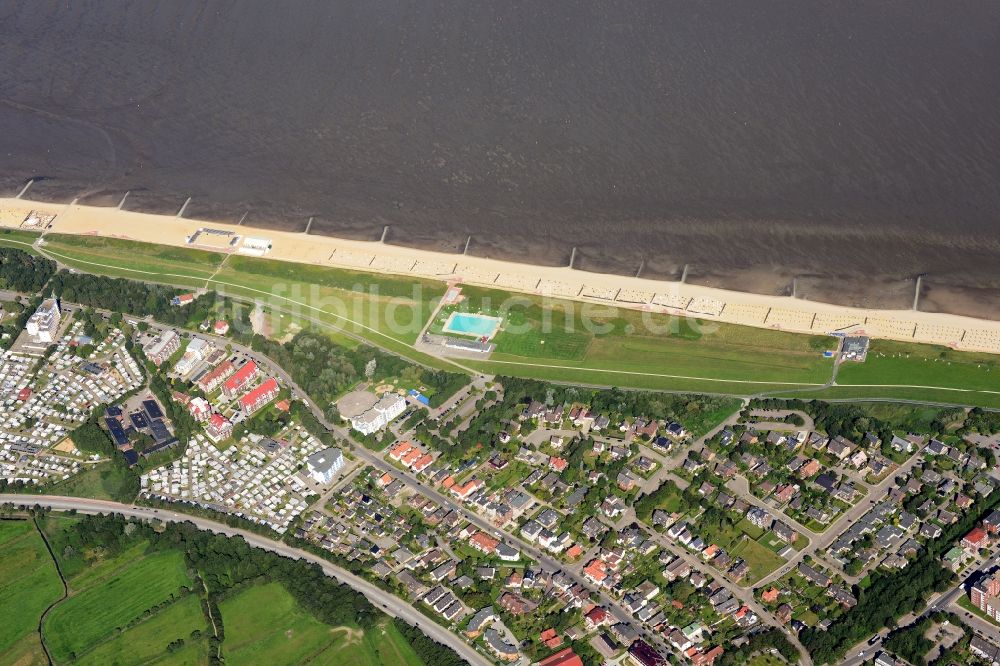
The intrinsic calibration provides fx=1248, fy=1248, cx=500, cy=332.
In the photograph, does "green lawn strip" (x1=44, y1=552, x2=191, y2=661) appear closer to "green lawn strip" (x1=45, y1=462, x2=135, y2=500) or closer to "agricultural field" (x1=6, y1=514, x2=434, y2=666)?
"agricultural field" (x1=6, y1=514, x2=434, y2=666)

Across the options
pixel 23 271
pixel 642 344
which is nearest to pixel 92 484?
pixel 23 271

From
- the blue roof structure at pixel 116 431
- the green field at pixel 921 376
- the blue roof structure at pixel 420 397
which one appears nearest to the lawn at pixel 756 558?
the green field at pixel 921 376

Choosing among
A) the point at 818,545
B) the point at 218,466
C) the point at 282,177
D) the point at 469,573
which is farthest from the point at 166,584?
the point at 282,177

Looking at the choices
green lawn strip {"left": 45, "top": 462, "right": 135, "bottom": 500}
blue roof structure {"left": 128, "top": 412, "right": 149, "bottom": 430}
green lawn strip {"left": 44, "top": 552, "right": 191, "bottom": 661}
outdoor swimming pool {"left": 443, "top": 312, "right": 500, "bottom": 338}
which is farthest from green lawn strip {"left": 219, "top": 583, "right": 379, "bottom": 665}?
outdoor swimming pool {"left": 443, "top": 312, "right": 500, "bottom": 338}

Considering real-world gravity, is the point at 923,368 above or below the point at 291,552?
above

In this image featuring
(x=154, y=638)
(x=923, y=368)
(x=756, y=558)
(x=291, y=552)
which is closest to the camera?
(x=154, y=638)

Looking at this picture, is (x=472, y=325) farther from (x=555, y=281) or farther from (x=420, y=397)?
(x=420, y=397)

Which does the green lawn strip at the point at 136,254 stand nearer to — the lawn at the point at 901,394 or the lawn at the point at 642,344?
the lawn at the point at 642,344
